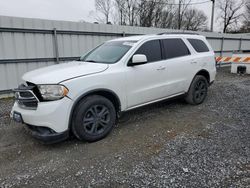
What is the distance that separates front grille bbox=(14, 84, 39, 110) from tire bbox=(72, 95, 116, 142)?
0.63 metres

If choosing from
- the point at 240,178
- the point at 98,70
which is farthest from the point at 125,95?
the point at 240,178

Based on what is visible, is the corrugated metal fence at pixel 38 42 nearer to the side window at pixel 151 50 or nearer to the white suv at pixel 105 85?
Answer: the white suv at pixel 105 85

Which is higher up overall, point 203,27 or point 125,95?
point 203,27

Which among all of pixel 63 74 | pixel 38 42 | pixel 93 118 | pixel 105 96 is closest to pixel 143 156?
pixel 93 118

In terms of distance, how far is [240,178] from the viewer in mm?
2357

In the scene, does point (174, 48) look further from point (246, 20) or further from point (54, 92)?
point (246, 20)

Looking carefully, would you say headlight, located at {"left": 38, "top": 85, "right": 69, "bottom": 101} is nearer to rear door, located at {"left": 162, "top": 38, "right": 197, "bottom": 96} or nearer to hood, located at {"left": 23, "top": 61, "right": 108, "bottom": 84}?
hood, located at {"left": 23, "top": 61, "right": 108, "bottom": 84}

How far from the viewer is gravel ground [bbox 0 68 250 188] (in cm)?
238

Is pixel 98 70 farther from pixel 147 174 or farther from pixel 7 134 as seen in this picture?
pixel 7 134

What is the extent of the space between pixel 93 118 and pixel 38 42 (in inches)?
189

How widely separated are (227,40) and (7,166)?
15976mm

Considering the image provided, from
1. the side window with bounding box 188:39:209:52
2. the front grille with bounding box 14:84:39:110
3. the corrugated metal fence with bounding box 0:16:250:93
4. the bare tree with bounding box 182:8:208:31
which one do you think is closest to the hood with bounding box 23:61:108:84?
the front grille with bounding box 14:84:39:110

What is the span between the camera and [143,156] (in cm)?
287

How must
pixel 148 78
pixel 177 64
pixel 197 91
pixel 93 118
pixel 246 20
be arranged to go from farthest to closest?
pixel 246 20
pixel 197 91
pixel 177 64
pixel 148 78
pixel 93 118
